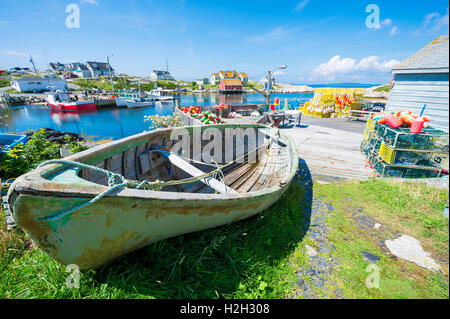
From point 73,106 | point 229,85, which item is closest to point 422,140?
point 73,106

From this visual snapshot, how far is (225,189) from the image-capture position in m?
3.37

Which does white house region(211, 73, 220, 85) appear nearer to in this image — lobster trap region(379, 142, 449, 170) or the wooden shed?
the wooden shed

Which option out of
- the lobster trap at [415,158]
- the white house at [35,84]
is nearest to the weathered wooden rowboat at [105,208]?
the lobster trap at [415,158]

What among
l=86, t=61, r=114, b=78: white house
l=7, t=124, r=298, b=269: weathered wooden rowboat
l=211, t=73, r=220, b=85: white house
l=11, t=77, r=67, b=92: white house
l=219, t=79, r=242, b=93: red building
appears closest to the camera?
l=7, t=124, r=298, b=269: weathered wooden rowboat

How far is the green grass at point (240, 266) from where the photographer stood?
2.51m

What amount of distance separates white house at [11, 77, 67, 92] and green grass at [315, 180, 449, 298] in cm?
7478

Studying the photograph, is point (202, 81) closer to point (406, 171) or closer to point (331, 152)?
point (331, 152)

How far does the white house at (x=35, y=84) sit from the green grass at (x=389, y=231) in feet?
245

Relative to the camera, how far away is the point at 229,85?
84062 millimetres

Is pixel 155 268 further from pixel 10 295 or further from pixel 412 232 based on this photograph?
pixel 412 232

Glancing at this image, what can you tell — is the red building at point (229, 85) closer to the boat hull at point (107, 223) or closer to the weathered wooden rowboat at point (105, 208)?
the weathered wooden rowboat at point (105, 208)

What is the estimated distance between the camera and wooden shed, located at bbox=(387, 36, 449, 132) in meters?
7.51

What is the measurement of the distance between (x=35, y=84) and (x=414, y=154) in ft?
266

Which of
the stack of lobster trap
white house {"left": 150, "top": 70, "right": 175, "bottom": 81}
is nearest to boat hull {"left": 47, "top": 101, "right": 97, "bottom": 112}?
the stack of lobster trap
